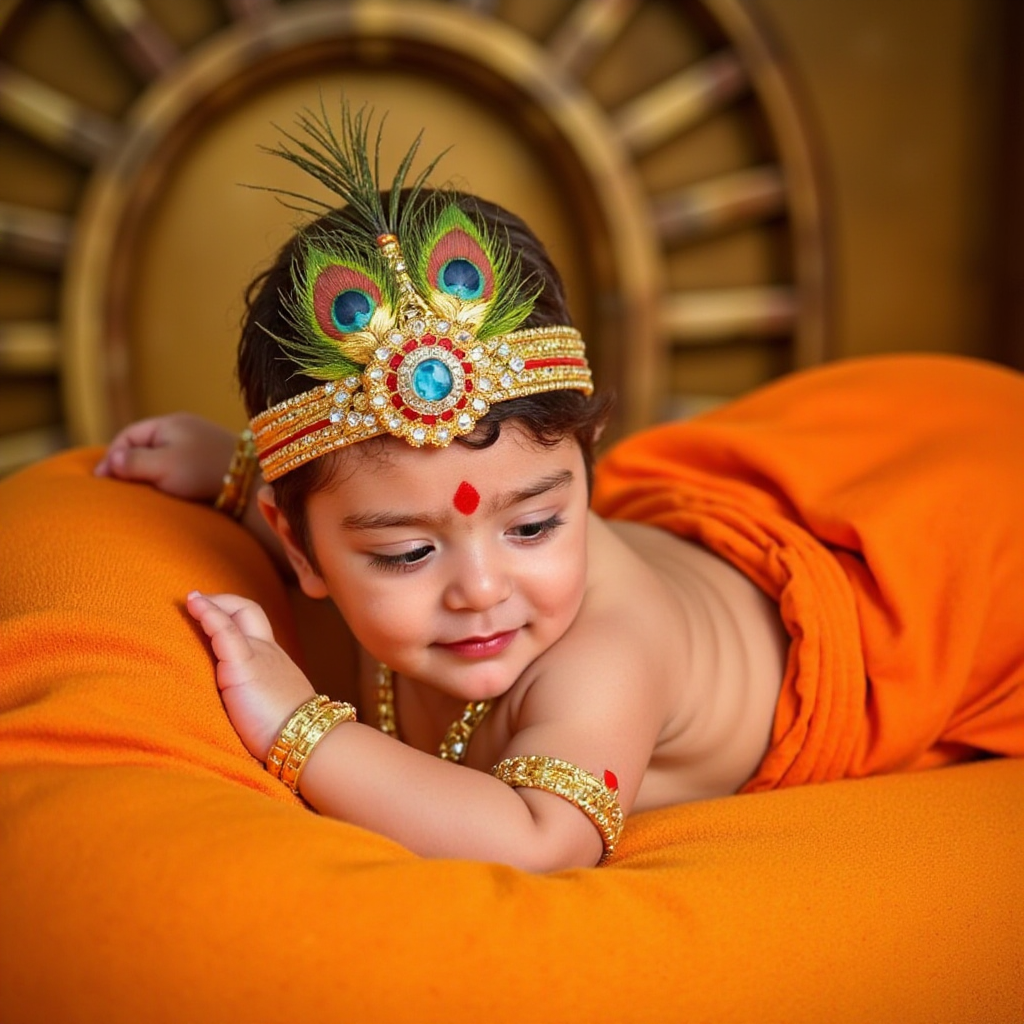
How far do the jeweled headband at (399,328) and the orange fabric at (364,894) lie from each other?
253mm

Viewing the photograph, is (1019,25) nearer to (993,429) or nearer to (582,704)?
(993,429)

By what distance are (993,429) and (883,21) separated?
1712 millimetres

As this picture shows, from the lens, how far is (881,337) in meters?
3.00

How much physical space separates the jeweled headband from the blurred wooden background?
1.43 meters

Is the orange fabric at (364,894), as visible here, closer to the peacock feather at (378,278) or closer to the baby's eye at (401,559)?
the baby's eye at (401,559)

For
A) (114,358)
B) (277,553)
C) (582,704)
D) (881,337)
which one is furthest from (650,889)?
(881,337)

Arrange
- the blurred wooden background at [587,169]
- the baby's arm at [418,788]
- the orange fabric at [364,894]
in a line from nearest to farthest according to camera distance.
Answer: the orange fabric at [364,894] < the baby's arm at [418,788] < the blurred wooden background at [587,169]

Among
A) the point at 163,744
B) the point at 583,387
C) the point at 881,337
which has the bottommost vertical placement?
the point at 881,337

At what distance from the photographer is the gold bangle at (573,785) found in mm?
1022

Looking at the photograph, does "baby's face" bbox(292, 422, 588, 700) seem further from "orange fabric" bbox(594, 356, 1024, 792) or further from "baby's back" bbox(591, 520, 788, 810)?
"orange fabric" bbox(594, 356, 1024, 792)

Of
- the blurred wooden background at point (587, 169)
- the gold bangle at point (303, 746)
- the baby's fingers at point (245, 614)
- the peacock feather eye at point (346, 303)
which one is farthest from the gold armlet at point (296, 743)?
the blurred wooden background at point (587, 169)

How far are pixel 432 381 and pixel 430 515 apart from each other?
0.37ft

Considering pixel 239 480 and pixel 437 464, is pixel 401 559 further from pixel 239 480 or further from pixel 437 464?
pixel 239 480

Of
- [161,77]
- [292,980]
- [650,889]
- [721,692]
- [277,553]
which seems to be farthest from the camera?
[161,77]
